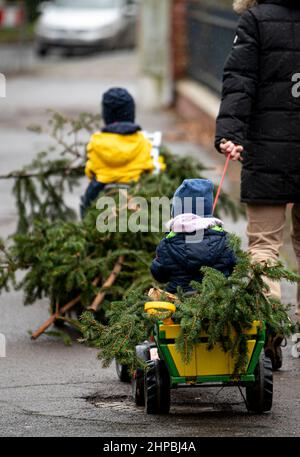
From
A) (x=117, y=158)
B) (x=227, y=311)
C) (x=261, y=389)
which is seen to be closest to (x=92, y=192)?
(x=117, y=158)

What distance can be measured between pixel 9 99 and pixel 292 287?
13.6 metres

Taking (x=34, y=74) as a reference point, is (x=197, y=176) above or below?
above

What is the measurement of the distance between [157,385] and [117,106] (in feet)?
10.7

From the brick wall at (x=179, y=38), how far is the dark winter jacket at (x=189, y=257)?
14947 millimetres

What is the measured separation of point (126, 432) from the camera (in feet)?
18.3

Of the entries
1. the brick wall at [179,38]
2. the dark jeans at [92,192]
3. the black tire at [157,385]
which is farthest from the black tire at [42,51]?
the black tire at [157,385]

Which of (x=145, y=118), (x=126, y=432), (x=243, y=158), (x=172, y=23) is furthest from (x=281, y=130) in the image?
(x=172, y=23)

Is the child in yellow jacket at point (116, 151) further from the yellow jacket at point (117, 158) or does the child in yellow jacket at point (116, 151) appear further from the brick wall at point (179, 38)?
the brick wall at point (179, 38)

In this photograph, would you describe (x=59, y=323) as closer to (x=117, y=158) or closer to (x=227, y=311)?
(x=117, y=158)

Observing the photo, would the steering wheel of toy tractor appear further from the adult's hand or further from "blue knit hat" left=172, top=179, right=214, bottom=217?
the adult's hand

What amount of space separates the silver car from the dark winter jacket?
25423 millimetres

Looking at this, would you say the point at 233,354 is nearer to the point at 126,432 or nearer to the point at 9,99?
the point at 126,432

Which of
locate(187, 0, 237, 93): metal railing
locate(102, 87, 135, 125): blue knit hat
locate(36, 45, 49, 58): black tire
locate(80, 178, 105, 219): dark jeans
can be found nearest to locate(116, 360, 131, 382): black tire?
locate(80, 178, 105, 219): dark jeans

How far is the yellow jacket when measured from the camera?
8.48m
